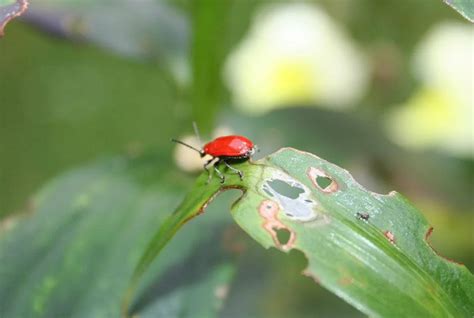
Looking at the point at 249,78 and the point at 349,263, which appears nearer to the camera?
the point at 349,263

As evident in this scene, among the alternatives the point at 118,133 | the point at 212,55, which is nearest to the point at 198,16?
the point at 212,55

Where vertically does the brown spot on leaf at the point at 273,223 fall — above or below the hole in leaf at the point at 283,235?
above

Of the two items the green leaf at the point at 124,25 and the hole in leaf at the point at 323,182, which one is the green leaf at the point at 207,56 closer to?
the green leaf at the point at 124,25

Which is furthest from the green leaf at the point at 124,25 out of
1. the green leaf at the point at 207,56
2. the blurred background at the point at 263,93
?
the green leaf at the point at 207,56

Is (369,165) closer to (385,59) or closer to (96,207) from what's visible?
(385,59)

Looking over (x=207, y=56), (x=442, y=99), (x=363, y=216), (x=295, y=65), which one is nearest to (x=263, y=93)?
(x=295, y=65)

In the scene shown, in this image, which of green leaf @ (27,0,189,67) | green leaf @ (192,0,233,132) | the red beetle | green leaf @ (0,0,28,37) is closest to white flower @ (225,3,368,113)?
green leaf @ (27,0,189,67)
